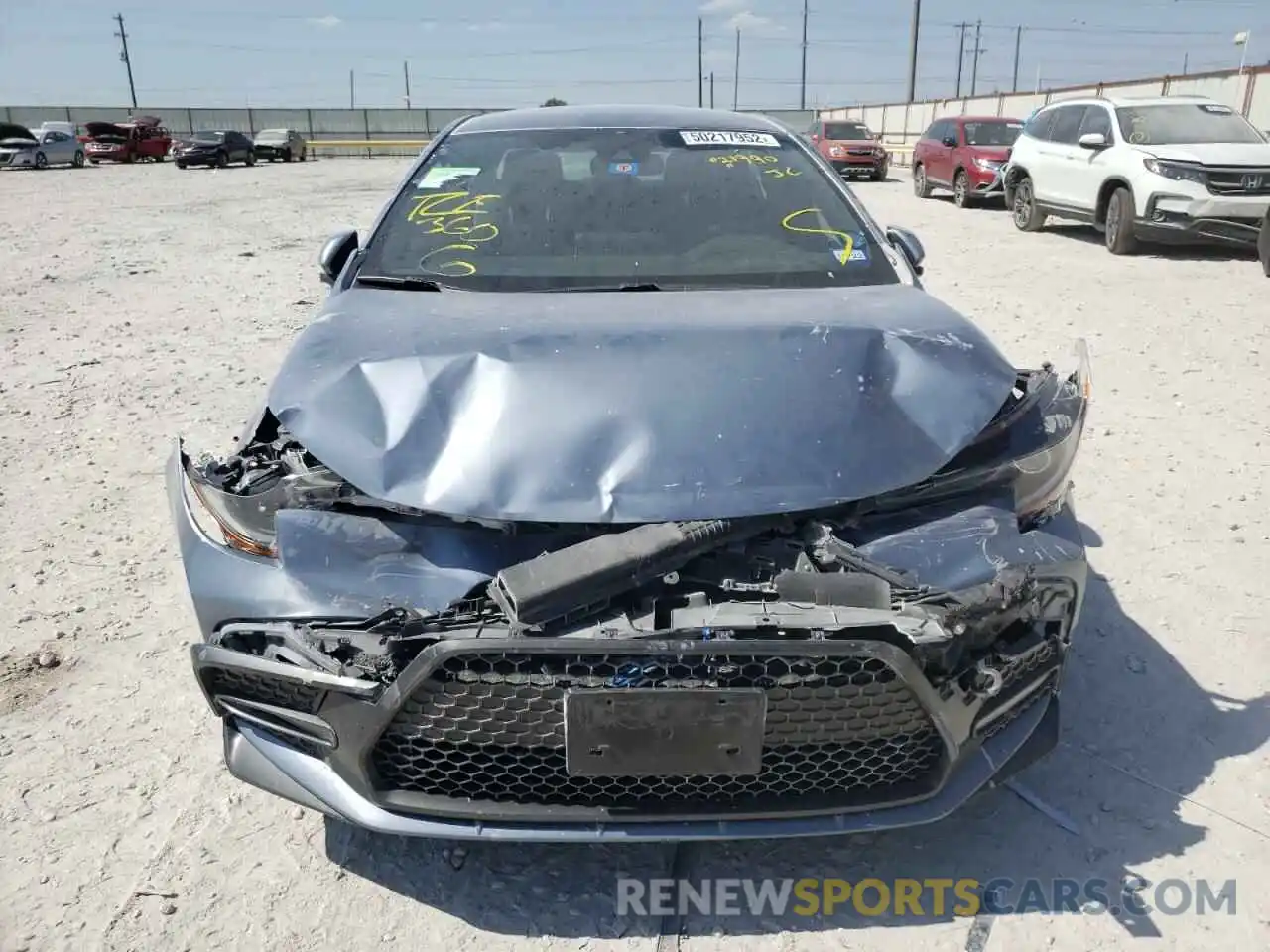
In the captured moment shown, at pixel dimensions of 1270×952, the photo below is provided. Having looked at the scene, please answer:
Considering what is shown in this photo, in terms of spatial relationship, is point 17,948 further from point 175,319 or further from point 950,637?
point 175,319

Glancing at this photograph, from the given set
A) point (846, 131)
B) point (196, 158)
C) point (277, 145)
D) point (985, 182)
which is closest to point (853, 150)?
point (846, 131)

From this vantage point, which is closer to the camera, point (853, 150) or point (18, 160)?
point (853, 150)

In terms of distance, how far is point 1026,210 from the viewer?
1326 centimetres

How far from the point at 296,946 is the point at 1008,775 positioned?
65.5 inches

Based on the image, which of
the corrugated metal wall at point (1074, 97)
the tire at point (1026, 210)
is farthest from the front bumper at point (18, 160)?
the tire at point (1026, 210)

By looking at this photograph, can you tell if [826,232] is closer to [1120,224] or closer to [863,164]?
[1120,224]

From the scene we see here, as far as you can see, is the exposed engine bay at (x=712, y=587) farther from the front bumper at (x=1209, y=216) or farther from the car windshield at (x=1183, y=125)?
the car windshield at (x=1183, y=125)

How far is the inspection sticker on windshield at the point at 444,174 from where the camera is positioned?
3605mm

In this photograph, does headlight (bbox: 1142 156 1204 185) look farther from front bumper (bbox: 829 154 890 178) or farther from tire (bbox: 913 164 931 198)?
front bumper (bbox: 829 154 890 178)

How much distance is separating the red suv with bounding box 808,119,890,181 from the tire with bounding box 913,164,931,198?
14.5 feet

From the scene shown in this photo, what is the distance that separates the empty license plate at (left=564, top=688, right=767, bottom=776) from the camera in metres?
1.90

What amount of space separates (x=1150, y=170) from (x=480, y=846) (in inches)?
428

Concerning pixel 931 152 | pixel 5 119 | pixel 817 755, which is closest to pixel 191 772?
pixel 817 755

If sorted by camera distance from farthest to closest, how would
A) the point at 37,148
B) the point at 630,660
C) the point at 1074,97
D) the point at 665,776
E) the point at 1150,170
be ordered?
the point at 37,148 → the point at 1074,97 → the point at 1150,170 → the point at 665,776 → the point at 630,660
